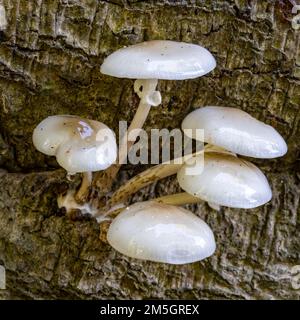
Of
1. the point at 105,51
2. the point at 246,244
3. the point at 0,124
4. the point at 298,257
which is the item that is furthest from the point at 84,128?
the point at 298,257

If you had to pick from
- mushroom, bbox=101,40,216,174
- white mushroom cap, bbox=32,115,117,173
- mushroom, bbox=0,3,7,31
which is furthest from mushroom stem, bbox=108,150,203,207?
mushroom, bbox=0,3,7,31

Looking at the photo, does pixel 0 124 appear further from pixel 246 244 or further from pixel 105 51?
pixel 246 244

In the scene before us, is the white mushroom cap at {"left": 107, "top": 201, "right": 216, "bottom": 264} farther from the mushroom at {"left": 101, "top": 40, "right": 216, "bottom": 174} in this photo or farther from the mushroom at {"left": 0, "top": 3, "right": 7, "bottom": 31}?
the mushroom at {"left": 0, "top": 3, "right": 7, "bottom": 31}

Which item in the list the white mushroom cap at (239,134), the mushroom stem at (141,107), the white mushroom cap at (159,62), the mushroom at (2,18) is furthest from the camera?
the mushroom at (2,18)

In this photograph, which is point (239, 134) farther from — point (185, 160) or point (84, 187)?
point (84, 187)

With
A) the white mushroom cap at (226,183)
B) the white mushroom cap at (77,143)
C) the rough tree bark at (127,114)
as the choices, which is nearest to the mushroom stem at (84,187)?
the rough tree bark at (127,114)

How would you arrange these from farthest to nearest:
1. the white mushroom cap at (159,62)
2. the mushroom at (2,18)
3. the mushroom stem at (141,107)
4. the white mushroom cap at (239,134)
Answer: the mushroom at (2,18), the mushroom stem at (141,107), the white mushroom cap at (239,134), the white mushroom cap at (159,62)

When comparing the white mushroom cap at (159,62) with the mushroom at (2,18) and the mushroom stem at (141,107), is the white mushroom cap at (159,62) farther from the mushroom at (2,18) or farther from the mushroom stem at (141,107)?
the mushroom at (2,18)
